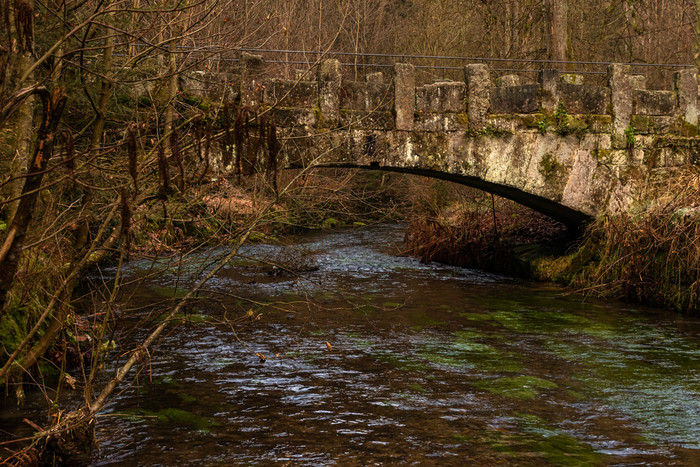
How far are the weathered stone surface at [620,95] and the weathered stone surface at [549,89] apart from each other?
93 cm

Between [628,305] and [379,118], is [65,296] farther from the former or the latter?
[628,305]

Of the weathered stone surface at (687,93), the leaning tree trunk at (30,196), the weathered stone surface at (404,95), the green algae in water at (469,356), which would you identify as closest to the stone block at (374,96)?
the weathered stone surface at (404,95)

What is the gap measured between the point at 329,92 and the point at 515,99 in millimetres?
2774

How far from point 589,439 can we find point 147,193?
3553mm

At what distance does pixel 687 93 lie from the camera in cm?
1155

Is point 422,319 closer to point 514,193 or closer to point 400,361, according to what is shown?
point 400,361

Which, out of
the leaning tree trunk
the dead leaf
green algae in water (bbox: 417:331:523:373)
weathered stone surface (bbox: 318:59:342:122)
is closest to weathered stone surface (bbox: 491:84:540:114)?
weathered stone surface (bbox: 318:59:342:122)

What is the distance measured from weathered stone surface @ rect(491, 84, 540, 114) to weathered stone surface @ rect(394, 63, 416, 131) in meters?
1.26

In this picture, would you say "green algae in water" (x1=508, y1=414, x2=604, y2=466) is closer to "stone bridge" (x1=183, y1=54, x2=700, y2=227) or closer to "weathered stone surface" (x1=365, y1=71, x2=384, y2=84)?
"stone bridge" (x1=183, y1=54, x2=700, y2=227)

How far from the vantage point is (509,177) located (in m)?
11.0

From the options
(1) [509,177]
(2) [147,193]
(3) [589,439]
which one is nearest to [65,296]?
(2) [147,193]

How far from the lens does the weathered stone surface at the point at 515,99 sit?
424 inches

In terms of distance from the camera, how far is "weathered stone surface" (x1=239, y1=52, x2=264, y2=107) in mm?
9430

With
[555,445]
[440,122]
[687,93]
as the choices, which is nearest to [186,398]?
[555,445]
